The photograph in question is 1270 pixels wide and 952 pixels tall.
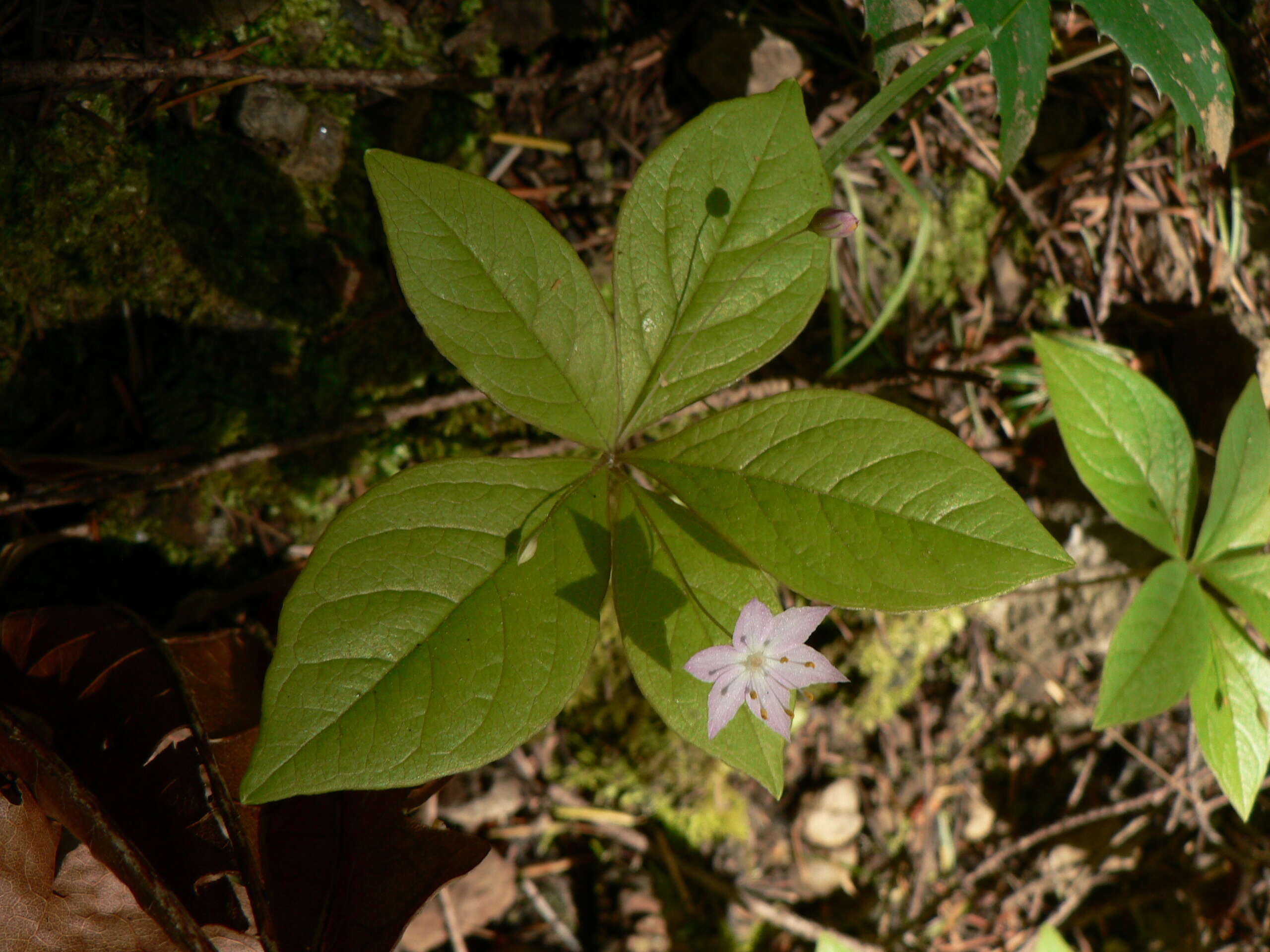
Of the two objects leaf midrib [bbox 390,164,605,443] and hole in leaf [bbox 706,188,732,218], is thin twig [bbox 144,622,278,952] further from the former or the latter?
hole in leaf [bbox 706,188,732,218]

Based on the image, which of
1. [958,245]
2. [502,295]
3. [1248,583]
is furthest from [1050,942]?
[502,295]

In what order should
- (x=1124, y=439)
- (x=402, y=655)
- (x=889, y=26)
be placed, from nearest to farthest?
(x=402, y=655) → (x=889, y=26) → (x=1124, y=439)

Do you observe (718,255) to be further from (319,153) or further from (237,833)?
(237,833)

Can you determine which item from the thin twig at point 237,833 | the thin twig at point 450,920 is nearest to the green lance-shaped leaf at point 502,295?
the thin twig at point 237,833

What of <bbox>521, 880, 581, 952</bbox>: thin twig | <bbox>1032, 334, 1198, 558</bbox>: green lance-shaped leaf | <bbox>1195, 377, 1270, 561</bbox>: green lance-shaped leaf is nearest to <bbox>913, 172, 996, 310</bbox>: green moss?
<bbox>1032, 334, 1198, 558</bbox>: green lance-shaped leaf

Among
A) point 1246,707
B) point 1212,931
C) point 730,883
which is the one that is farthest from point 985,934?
point 1246,707
